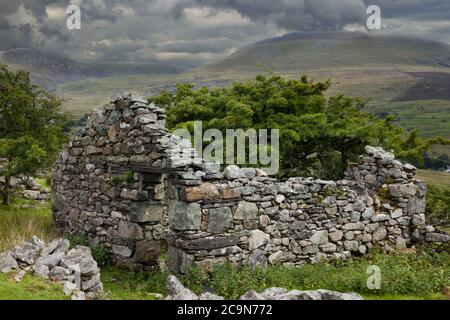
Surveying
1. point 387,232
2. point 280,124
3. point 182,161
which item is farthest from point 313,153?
point 182,161

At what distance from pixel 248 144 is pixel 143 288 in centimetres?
973

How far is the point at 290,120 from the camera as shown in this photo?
20.4 m

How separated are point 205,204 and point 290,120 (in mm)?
11698

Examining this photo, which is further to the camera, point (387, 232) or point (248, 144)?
point (248, 144)

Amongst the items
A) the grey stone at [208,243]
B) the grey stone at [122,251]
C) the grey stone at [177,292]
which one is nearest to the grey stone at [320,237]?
the grey stone at [208,243]

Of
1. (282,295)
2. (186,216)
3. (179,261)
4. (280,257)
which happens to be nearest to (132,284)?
(179,261)

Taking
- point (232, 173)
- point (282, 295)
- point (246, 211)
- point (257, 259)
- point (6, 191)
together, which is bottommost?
point (6, 191)

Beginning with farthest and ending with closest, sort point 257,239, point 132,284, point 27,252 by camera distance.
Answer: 1. point 257,239
2. point 132,284
3. point 27,252

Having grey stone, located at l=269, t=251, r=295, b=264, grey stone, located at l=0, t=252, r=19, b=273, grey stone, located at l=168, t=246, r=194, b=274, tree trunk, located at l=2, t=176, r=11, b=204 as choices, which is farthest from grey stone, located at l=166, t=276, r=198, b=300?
tree trunk, located at l=2, t=176, r=11, b=204

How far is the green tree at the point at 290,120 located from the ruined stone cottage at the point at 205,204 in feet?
19.7

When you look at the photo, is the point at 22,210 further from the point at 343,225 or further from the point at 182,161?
the point at 343,225

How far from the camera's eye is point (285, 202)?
416 inches

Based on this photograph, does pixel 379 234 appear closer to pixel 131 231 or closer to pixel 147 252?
pixel 147 252

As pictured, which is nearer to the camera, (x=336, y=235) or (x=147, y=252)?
(x=147, y=252)
